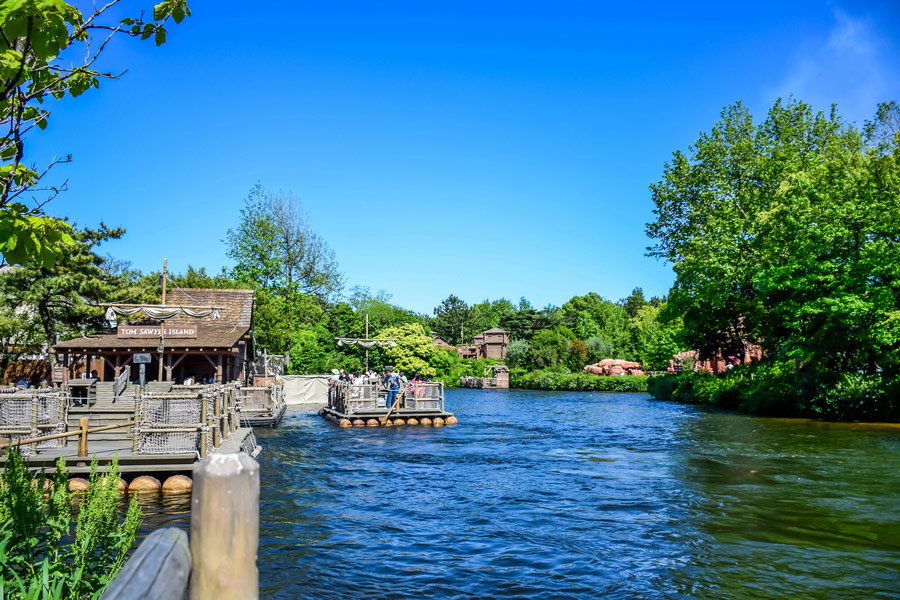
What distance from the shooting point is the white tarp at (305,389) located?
4444 centimetres

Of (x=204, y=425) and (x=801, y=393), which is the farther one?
(x=801, y=393)

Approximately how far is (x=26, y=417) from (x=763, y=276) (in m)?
30.6

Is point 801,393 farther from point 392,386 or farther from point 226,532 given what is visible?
point 226,532

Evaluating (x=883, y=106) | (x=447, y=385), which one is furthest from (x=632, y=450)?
(x=447, y=385)

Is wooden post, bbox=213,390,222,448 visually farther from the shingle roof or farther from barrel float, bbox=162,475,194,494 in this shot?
the shingle roof

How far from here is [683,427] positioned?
28.9 m

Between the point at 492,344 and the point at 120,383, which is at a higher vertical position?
the point at 492,344

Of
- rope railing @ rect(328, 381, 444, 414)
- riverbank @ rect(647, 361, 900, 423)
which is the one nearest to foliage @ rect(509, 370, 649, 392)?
riverbank @ rect(647, 361, 900, 423)

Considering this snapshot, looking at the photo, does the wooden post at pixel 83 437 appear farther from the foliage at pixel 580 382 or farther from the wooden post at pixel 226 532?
the foliage at pixel 580 382

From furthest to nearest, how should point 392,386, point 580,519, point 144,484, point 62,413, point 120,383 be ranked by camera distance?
point 392,386 < point 120,383 < point 62,413 < point 144,484 < point 580,519

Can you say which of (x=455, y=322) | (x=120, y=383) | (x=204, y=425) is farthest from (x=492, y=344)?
(x=204, y=425)

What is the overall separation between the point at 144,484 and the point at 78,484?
1.18m

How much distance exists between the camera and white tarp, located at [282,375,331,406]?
44.4 m

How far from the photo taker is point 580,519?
476 inches
